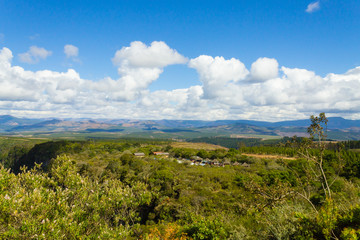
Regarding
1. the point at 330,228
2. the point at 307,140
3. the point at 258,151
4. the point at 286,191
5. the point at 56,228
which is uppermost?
the point at 307,140

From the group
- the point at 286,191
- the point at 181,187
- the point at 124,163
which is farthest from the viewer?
the point at 124,163

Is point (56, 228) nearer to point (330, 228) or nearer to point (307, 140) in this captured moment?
point (330, 228)

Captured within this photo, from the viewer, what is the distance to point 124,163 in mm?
57719

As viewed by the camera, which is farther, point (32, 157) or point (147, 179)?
point (32, 157)

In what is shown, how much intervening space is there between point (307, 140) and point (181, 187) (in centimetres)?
3175

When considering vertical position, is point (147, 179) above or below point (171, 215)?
above

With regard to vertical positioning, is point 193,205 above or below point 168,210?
above

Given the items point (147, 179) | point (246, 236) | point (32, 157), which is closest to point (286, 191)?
point (246, 236)

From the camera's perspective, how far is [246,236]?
35.5 ft

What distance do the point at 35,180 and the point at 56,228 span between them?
8168 mm

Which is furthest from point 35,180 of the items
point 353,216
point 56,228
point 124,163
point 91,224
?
point 124,163

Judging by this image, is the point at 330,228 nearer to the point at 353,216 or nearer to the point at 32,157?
the point at 353,216

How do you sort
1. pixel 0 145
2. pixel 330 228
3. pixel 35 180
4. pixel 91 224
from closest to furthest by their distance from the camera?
pixel 330 228 → pixel 91 224 → pixel 35 180 → pixel 0 145

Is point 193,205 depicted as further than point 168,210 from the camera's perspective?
No
